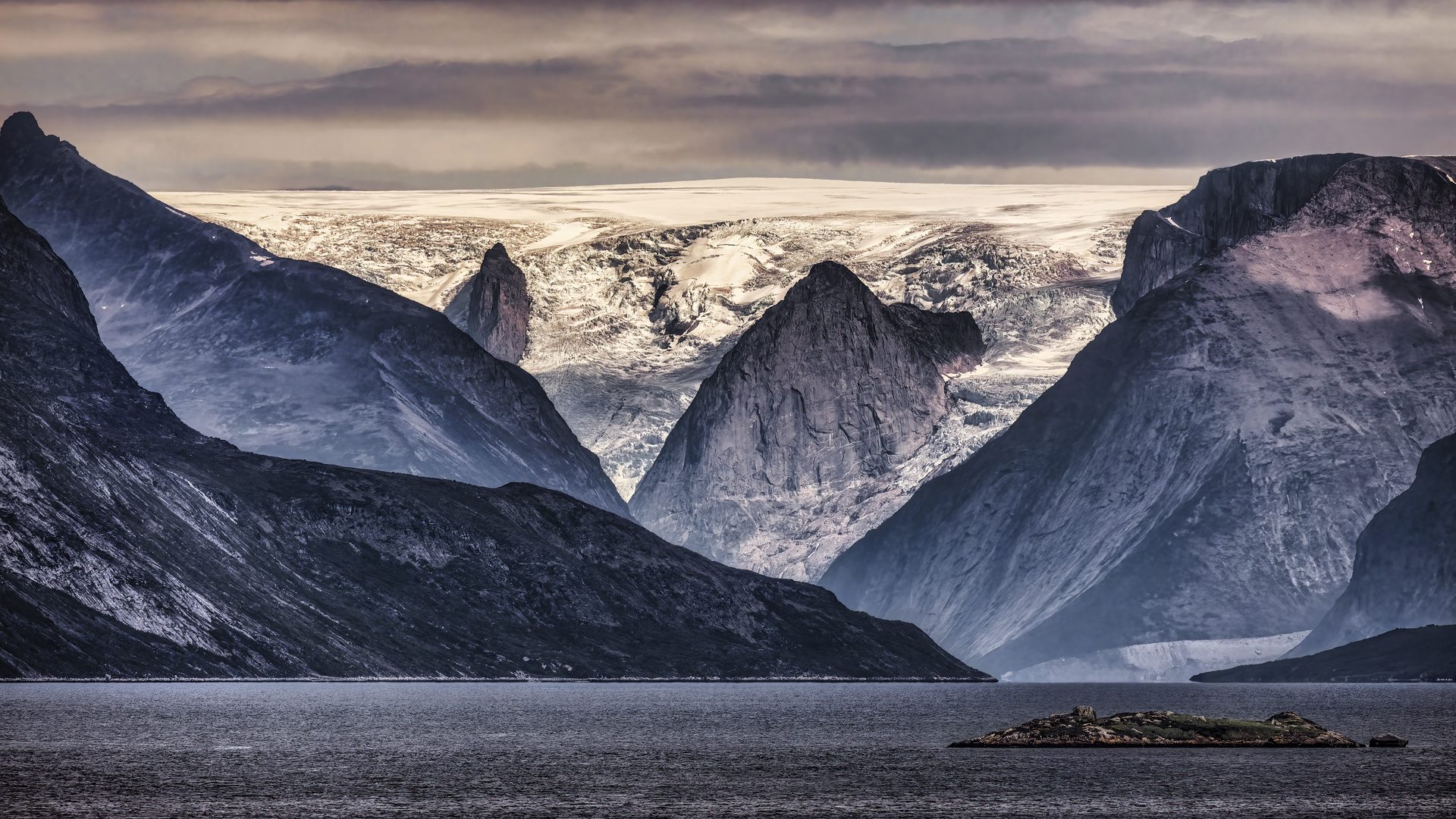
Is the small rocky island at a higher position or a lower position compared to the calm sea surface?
lower

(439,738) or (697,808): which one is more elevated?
(697,808)

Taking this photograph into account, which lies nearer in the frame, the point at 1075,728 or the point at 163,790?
the point at 163,790

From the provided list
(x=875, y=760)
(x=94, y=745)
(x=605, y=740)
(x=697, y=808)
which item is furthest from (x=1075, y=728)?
(x=94, y=745)

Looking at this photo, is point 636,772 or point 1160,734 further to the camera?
point 1160,734

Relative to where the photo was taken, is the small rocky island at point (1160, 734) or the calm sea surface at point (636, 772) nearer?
the calm sea surface at point (636, 772)

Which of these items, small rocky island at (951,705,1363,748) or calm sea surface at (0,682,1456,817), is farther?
small rocky island at (951,705,1363,748)

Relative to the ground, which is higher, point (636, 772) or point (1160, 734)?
point (636, 772)

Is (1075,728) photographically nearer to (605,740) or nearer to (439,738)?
(605,740)

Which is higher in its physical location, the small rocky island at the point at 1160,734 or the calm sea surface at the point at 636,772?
the calm sea surface at the point at 636,772
